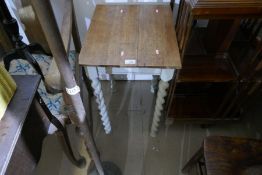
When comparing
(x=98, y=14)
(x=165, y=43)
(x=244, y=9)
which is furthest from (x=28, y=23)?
(x=244, y=9)

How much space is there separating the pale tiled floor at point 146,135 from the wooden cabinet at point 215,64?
0.17 m

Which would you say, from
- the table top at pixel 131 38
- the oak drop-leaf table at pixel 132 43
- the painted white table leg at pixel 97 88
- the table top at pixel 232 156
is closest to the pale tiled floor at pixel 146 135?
the painted white table leg at pixel 97 88

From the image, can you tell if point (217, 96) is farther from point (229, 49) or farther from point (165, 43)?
point (165, 43)

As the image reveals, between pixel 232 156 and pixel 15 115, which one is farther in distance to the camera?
pixel 232 156

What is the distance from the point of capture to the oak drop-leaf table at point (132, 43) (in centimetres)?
80

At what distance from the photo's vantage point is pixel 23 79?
505mm

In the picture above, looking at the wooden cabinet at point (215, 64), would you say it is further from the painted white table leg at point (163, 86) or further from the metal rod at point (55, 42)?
the metal rod at point (55, 42)

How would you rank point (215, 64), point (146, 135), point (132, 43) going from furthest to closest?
point (146, 135) → point (215, 64) → point (132, 43)

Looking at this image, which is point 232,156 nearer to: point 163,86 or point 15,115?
point 163,86

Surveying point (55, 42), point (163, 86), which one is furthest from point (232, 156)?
point (55, 42)

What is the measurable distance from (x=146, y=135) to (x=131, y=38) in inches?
27.0

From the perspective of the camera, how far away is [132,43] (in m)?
0.88

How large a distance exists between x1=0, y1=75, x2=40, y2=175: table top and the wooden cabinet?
0.59 metres

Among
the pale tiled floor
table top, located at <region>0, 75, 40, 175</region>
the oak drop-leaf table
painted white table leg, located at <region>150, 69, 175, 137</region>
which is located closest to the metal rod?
table top, located at <region>0, 75, 40, 175</region>
